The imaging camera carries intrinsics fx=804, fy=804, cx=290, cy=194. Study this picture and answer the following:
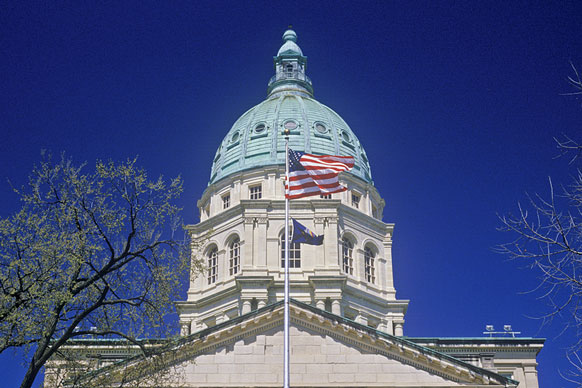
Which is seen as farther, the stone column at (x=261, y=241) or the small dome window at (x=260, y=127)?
the small dome window at (x=260, y=127)

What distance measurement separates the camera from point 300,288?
2244 inches

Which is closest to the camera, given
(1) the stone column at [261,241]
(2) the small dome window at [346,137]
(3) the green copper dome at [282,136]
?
(1) the stone column at [261,241]

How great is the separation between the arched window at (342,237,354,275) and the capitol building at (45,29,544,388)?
0.31ft

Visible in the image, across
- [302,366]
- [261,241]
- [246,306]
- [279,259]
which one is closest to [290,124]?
[261,241]

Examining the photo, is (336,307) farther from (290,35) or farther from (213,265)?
(290,35)

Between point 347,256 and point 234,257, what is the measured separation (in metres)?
8.47

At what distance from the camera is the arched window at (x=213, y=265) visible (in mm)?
60906

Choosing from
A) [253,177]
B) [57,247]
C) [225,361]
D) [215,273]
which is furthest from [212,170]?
[57,247]

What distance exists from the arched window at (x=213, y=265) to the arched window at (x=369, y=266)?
37.3 ft

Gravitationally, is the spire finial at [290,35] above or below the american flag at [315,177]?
above

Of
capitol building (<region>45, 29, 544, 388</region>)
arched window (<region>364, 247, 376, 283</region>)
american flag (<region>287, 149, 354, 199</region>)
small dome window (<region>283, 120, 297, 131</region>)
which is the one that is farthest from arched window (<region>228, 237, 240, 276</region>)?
american flag (<region>287, 149, 354, 199</region>)

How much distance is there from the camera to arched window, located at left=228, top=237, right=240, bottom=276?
59.6 m

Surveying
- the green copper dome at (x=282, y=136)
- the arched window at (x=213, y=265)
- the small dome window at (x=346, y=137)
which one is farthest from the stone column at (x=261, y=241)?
the small dome window at (x=346, y=137)

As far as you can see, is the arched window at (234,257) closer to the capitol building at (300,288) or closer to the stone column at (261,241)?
the capitol building at (300,288)
